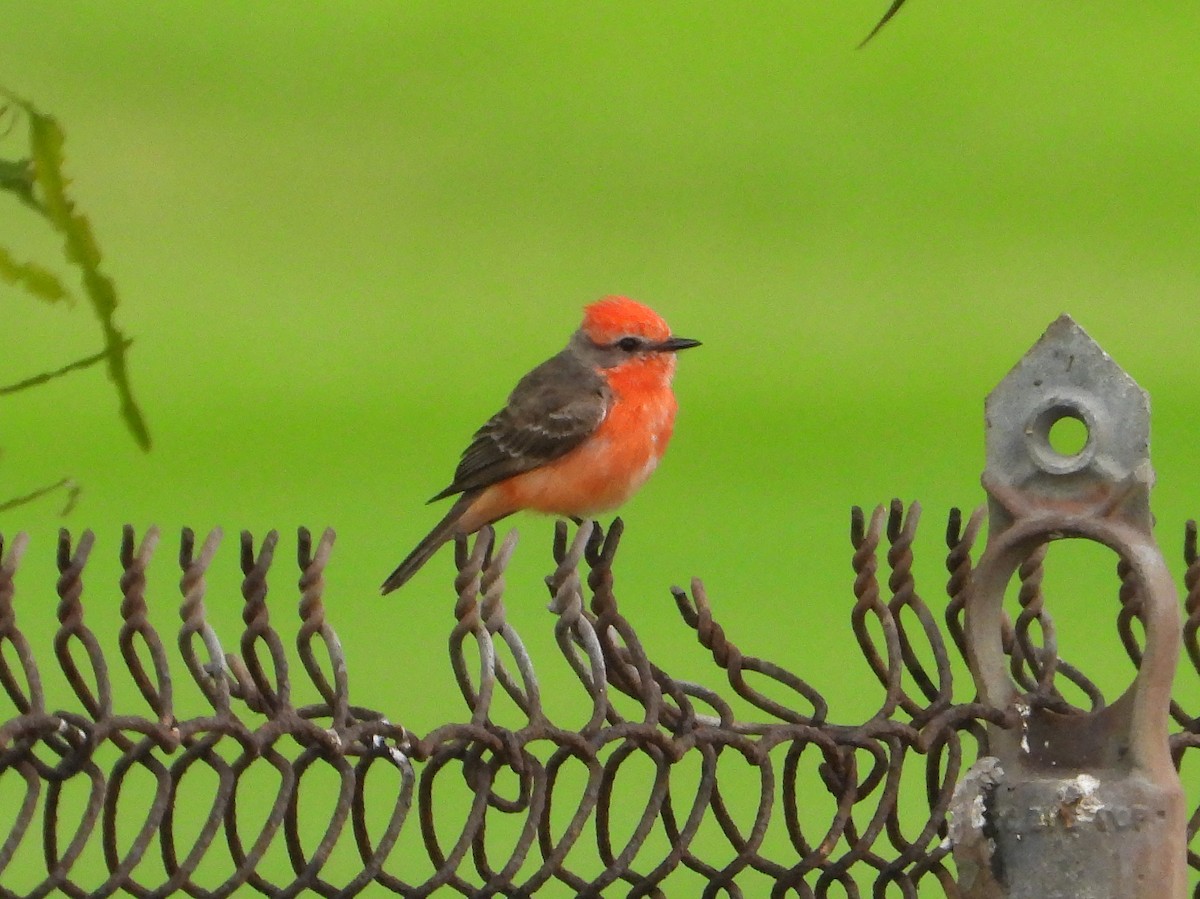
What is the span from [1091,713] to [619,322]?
314cm

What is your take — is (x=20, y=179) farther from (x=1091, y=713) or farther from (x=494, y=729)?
(x=1091, y=713)

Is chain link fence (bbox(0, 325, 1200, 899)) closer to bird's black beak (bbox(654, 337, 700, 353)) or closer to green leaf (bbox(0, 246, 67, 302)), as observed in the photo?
green leaf (bbox(0, 246, 67, 302))

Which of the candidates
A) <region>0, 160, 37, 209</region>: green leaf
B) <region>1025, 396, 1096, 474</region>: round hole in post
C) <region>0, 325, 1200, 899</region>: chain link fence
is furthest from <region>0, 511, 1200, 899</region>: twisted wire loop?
<region>0, 160, 37, 209</region>: green leaf

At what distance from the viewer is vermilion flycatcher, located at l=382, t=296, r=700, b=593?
508 centimetres

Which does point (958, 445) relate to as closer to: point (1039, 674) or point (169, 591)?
point (169, 591)

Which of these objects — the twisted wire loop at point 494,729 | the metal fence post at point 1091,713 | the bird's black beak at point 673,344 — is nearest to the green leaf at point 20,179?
the twisted wire loop at point 494,729

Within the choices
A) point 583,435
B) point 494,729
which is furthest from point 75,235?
point 583,435

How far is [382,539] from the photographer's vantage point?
9.88 meters

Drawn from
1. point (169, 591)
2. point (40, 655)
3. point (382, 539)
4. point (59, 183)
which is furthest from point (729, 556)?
point (59, 183)

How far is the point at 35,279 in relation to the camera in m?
1.66

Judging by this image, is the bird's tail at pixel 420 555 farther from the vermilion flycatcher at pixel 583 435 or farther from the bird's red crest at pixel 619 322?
the bird's red crest at pixel 619 322

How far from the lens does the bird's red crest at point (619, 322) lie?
5.32m

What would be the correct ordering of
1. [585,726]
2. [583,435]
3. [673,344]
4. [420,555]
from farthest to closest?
[673,344]
[583,435]
[420,555]
[585,726]

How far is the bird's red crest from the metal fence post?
3101 millimetres
